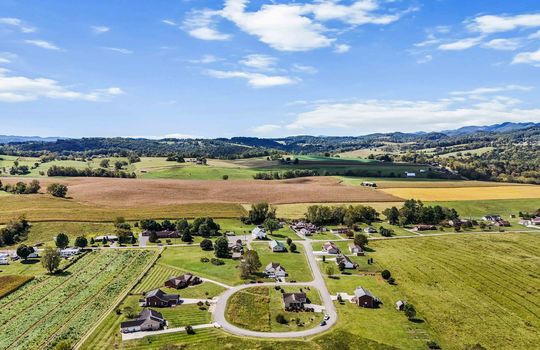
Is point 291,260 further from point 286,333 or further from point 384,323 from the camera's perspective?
point 286,333

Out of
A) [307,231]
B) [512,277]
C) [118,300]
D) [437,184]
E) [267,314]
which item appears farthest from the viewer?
[437,184]

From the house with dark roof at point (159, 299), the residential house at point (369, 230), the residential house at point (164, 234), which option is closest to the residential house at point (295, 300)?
the house with dark roof at point (159, 299)

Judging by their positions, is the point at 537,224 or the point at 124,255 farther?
the point at 537,224

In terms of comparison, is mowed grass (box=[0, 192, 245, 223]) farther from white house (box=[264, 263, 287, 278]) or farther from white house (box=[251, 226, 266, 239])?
white house (box=[264, 263, 287, 278])

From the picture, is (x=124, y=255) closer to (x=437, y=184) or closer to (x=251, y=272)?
(x=251, y=272)

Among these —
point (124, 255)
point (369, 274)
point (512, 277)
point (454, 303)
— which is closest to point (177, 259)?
point (124, 255)

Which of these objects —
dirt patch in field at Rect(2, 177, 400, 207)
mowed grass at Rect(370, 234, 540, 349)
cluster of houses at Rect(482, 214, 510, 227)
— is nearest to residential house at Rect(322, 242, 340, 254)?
mowed grass at Rect(370, 234, 540, 349)
